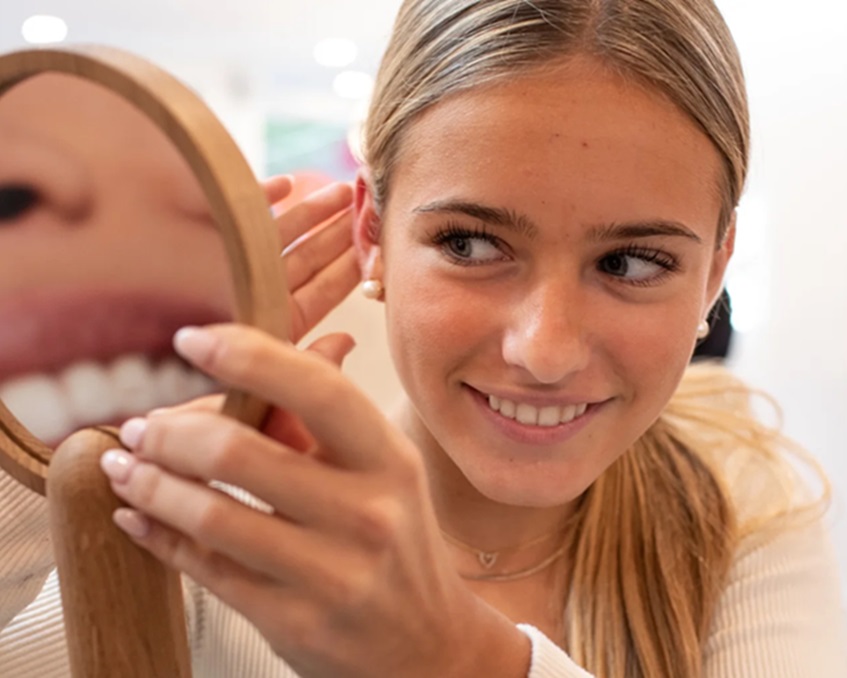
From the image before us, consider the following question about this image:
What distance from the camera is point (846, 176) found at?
2600 mm

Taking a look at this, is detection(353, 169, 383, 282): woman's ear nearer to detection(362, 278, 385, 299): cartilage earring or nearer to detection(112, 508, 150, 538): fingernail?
detection(362, 278, 385, 299): cartilage earring

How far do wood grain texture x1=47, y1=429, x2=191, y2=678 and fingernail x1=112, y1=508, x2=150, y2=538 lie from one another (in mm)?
11

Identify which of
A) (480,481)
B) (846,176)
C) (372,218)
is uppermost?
(846,176)

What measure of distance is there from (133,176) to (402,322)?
33 centimetres

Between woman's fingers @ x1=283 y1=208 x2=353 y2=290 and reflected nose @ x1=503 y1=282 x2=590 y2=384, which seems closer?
reflected nose @ x1=503 y1=282 x2=590 y2=384

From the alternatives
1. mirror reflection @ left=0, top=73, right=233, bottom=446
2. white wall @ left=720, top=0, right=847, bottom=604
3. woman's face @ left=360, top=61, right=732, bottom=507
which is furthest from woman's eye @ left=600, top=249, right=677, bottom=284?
white wall @ left=720, top=0, right=847, bottom=604

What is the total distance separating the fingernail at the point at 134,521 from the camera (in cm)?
41

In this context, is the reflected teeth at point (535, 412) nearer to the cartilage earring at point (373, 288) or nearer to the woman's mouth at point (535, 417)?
the woman's mouth at point (535, 417)

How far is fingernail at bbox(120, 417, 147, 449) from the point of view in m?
0.39

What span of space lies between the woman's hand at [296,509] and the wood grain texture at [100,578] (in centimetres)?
2

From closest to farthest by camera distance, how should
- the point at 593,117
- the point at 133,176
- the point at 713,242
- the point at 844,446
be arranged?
the point at 133,176 < the point at 593,117 < the point at 713,242 < the point at 844,446

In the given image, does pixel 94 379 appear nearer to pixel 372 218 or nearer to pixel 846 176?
pixel 372 218

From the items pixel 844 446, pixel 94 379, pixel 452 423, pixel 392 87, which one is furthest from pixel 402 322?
pixel 844 446

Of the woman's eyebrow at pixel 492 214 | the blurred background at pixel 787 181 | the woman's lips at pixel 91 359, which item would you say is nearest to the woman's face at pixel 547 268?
the woman's eyebrow at pixel 492 214
